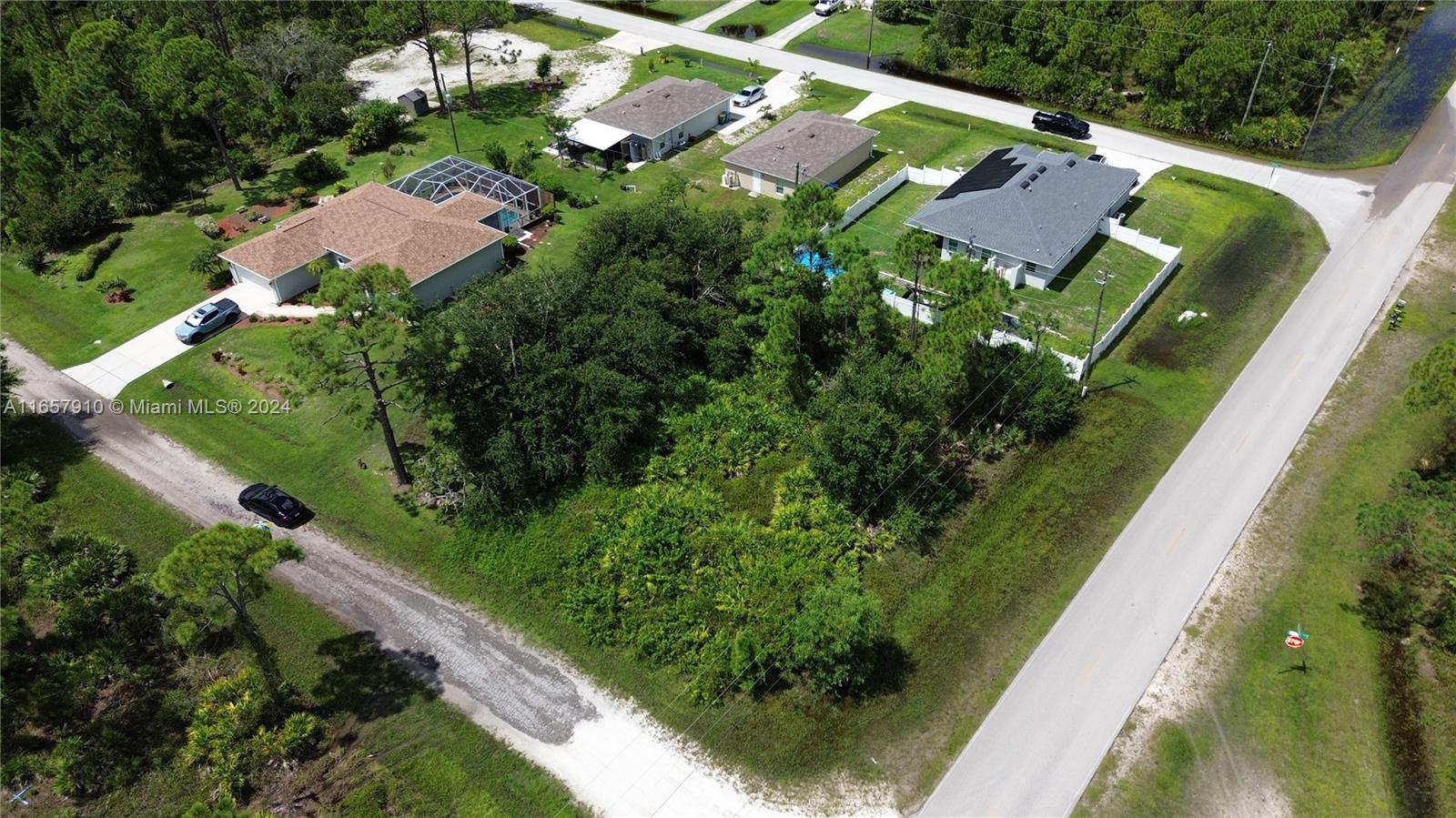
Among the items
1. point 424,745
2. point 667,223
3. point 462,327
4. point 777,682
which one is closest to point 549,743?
point 424,745

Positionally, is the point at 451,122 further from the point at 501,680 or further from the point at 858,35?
the point at 501,680

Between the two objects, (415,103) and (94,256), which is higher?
(415,103)

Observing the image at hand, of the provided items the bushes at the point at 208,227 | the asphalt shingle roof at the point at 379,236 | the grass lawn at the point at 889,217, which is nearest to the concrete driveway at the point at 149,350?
the asphalt shingle roof at the point at 379,236

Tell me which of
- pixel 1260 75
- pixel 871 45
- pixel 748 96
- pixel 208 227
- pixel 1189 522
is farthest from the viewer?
pixel 871 45

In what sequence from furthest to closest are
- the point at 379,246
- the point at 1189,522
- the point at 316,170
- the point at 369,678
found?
1. the point at 316,170
2. the point at 379,246
3. the point at 1189,522
4. the point at 369,678

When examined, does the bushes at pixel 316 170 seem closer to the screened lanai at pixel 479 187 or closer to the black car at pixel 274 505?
the screened lanai at pixel 479 187

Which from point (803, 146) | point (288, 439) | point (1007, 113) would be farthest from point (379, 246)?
point (1007, 113)

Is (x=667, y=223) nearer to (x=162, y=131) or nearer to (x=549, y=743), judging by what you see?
(x=549, y=743)
